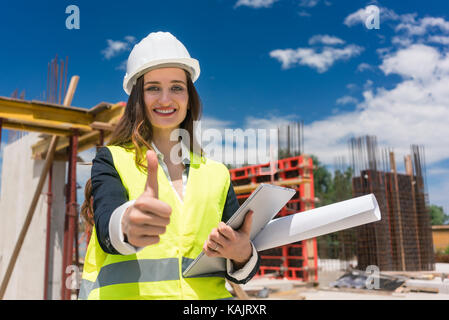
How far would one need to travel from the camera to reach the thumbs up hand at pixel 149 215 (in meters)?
0.73

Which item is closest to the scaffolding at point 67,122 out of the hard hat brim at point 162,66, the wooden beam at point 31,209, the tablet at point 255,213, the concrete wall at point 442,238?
the wooden beam at point 31,209

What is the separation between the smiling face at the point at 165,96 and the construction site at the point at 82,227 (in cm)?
267

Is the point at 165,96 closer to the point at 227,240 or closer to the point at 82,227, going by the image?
the point at 227,240

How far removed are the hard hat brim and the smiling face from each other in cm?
1

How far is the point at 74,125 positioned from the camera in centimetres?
613

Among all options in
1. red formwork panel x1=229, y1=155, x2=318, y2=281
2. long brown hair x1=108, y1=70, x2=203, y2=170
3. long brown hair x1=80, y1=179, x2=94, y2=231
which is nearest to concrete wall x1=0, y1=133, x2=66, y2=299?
red formwork panel x1=229, y1=155, x2=318, y2=281

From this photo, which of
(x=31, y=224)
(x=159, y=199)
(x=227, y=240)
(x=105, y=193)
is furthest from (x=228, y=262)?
(x=31, y=224)

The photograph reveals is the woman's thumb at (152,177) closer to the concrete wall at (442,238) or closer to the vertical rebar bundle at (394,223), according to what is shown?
the vertical rebar bundle at (394,223)

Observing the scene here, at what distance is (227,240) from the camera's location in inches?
37.4

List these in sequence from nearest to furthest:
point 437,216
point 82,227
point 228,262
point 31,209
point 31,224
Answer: point 228,262, point 82,227, point 31,209, point 31,224, point 437,216

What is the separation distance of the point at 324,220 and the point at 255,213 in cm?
17

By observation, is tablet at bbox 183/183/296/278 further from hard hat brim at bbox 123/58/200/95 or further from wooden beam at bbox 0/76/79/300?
wooden beam at bbox 0/76/79/300
